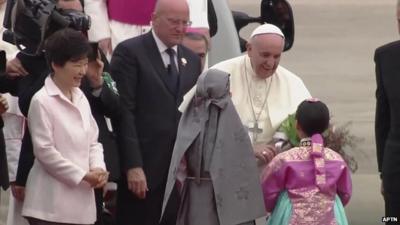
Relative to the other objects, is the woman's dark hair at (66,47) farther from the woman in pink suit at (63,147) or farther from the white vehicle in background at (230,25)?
the white vehicle in background at (230,25)

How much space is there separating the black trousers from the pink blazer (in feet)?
2.67

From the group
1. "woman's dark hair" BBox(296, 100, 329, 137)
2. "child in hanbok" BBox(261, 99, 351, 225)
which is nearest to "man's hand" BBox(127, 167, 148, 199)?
"child in hanbok" BBox(261, 99, 351, 225)

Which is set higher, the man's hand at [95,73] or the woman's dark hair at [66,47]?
the woman's dark hair at [66,47]

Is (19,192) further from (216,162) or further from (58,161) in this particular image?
(216,162)

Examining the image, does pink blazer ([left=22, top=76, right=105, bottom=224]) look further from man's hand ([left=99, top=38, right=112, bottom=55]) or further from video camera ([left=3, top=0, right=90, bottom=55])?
man's hand ([left=99, top=38, right=112, bottom=55])

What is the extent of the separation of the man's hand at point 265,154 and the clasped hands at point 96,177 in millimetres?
1152

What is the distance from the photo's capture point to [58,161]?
8898mm

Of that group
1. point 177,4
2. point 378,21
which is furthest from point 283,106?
point 378,21

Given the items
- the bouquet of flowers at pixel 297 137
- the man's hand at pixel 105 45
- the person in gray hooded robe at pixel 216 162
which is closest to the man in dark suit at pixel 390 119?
the bouquet of flowers at pixel 297 137

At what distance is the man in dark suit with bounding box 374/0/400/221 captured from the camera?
31.5 feet

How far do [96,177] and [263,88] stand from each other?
5.25 ft

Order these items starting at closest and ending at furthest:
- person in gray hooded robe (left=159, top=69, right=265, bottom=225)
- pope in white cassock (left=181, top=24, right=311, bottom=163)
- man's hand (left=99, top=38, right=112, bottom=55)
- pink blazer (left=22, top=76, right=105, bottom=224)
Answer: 1. pink blazer (left=22, top=76, right=105, bottom=224)
2. person in gray hooded robe (left=159, top=69, right=265, bottom=225)
3. pope in white cassock (left=181, top=24, right=311, bottom=163)
4. man's hand (left=99, top=38, right=112, bottom=55)

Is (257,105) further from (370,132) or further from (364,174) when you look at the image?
(370,132)

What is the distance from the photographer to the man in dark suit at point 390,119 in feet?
31.5
